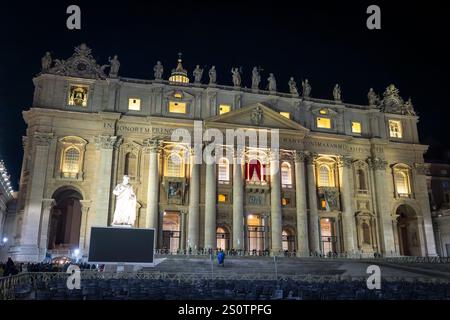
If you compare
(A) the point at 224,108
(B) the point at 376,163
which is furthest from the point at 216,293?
(B) the point at 376,163

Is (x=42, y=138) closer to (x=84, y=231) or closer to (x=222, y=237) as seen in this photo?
(x=84, y=231)

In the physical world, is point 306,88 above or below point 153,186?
above

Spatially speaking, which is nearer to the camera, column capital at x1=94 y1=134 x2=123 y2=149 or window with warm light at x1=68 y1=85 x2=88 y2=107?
column capital at x1=94 y1=134 x2=123 y2=149

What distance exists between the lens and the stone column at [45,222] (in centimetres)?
4316

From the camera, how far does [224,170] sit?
50.4 m

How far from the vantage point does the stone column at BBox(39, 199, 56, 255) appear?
43.2 m

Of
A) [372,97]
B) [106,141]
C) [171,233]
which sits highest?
[372,97]

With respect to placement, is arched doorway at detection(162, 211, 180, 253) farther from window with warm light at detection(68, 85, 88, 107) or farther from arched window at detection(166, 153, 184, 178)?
window with warm light at detection(68, 85, 88, 107)

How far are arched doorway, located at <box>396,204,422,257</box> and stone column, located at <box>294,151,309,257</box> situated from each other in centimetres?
1389

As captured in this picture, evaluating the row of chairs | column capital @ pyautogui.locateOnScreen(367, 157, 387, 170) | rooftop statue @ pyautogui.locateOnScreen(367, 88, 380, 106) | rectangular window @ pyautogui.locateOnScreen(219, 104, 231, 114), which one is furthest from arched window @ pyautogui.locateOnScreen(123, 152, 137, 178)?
rooftop statue @ pyautogui.locateOnScreen(367, 88, 380, 106)

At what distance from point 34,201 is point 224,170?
68.5ft

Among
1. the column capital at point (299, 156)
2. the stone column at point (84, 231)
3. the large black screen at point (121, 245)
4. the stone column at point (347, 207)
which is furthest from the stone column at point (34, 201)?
the stone column at point (347, 207)

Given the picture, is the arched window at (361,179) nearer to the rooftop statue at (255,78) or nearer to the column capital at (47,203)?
the rooftop statue at (255,78)

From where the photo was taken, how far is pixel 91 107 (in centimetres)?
4841
